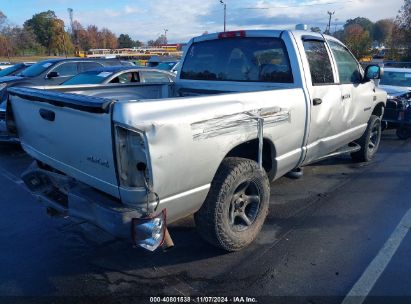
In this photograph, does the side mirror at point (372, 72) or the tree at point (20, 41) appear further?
the tree at point (20, 41)

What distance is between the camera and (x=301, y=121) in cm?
408

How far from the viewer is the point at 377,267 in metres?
3.41

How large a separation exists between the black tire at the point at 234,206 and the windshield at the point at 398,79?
807cm

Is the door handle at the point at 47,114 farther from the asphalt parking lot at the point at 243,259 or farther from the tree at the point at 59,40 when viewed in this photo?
the tree at the point at 59,40

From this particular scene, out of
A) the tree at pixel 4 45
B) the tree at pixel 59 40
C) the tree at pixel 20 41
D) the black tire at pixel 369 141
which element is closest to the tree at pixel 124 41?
the tree at pixel 59 40

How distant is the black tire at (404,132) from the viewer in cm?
872

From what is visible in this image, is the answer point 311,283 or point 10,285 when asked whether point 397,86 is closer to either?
point 311,283

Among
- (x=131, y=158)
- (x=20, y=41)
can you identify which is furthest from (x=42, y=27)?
(x=131, y=158)

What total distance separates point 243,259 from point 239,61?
7.86ft

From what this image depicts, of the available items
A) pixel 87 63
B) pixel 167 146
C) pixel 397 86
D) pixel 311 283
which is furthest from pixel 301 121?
pixel 87 63

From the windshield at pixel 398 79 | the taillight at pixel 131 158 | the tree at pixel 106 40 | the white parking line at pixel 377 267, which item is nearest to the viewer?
the taillight at pixel 131 158

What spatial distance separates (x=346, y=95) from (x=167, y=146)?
3.24 meters

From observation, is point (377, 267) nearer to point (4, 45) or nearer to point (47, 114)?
point (47, 114)

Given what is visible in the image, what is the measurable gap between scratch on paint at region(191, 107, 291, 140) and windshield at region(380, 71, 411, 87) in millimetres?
7787
